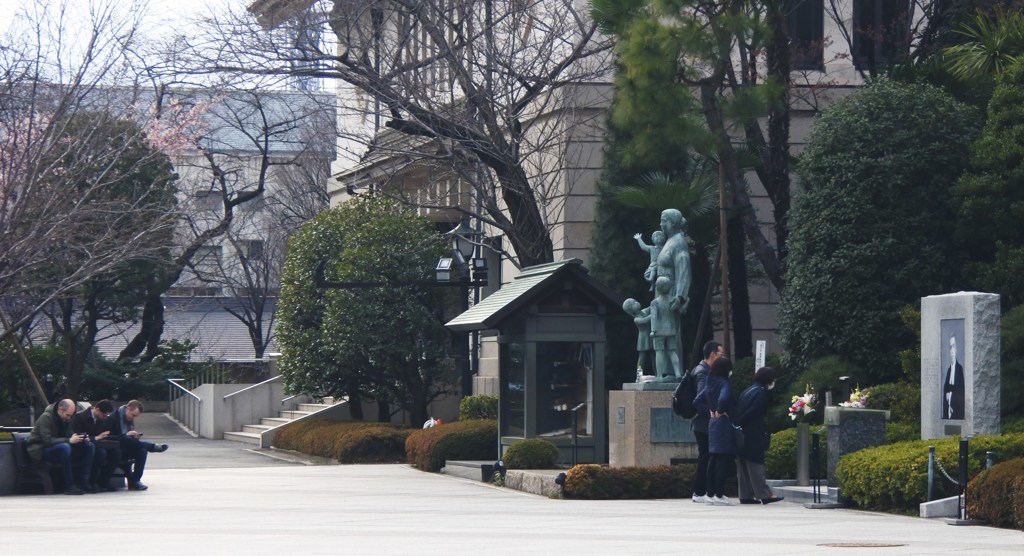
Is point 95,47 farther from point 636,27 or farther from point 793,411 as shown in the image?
point 793,411

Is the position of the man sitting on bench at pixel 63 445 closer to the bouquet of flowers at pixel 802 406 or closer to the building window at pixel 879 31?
the bouquet of flowers at pixel 802 406

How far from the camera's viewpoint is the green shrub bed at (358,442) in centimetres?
2911

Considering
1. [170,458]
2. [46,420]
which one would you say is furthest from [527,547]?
[170,458]

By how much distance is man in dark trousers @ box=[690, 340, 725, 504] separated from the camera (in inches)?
673

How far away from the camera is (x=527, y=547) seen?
12.3 metres

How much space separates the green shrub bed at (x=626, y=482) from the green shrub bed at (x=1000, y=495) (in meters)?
4.93

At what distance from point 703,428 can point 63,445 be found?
867 centimetres

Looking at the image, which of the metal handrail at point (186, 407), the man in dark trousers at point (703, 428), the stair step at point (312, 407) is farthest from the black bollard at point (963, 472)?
the metal handrail at point (186, 407)

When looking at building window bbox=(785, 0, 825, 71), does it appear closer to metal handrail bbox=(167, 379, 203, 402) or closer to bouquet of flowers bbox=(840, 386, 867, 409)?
bouquet of flowers bbox=(840, 386, 867, 409)

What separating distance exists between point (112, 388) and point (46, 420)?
24.8 metres

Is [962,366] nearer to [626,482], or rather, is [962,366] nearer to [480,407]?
[626,482]

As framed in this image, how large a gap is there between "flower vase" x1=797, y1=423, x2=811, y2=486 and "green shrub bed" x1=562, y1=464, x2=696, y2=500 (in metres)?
1.31

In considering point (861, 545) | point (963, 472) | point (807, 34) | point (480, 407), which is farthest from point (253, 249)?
point (861, 545)

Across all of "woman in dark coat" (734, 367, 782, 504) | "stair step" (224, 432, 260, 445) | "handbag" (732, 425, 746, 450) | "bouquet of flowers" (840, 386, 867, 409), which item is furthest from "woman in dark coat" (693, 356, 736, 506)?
"stair step" (224, 432, 260, 445)
